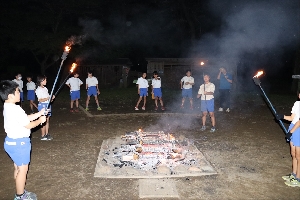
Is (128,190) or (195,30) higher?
(195,30)

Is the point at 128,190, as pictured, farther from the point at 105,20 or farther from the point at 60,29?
the point at 105,20

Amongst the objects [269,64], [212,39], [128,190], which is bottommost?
[128,190]

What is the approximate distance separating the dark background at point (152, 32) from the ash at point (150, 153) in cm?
1319

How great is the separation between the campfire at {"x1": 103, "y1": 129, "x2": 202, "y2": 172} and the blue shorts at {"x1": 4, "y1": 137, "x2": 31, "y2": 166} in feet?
7.09

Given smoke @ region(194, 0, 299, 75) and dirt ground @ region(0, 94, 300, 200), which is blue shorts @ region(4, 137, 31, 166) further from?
smoke @ region(194, 0, 299, 75)

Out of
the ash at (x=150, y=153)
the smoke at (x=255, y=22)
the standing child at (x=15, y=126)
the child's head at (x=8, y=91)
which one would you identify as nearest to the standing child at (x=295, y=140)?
the ash at (x=150, y=153)

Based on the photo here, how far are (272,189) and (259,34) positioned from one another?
1812 centimetres

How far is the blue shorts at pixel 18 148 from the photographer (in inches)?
164

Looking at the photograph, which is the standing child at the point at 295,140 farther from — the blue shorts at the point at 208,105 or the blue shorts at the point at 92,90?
the blue shorts at the point at 92,90

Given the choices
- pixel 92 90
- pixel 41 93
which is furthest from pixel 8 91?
pixel 92 90

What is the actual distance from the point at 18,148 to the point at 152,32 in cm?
3150

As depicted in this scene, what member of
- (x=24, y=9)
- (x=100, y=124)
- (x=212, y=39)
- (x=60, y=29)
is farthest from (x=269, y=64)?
(x=100, y=124)

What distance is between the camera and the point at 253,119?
10.8m

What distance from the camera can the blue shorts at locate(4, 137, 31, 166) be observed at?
4.17m
